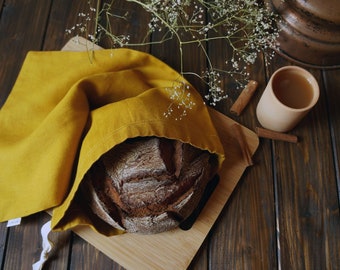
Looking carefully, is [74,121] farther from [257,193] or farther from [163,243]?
[257,193]

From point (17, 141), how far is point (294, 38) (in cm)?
64

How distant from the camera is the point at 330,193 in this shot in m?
0.79

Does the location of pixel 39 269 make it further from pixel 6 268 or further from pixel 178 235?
pixel 178 235

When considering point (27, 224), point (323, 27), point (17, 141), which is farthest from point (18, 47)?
point (323, 27)

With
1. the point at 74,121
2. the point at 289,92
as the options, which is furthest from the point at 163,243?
the point at 289,92

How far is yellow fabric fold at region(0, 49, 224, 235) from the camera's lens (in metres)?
0.67

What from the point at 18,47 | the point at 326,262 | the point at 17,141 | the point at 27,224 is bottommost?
the point at 326,262

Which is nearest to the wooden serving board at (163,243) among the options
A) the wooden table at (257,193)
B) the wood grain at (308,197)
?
the wooden table at (257,193)

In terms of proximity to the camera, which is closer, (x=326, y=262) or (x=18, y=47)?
(x=326, y=262)

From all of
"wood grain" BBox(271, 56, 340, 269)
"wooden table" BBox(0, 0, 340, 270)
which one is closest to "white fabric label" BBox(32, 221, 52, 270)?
"wooden table" BBox(0, 0, 340, 270)

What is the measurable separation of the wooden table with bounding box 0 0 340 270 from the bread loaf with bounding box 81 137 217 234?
0.37 feet

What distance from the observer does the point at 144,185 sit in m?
0.66

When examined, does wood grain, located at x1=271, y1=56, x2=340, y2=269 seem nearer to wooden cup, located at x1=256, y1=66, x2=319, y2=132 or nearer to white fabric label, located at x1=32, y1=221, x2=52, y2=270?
wooden cup, located at x1=256, y1=66, x2=319, y2=132

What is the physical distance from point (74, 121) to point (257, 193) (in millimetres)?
403
